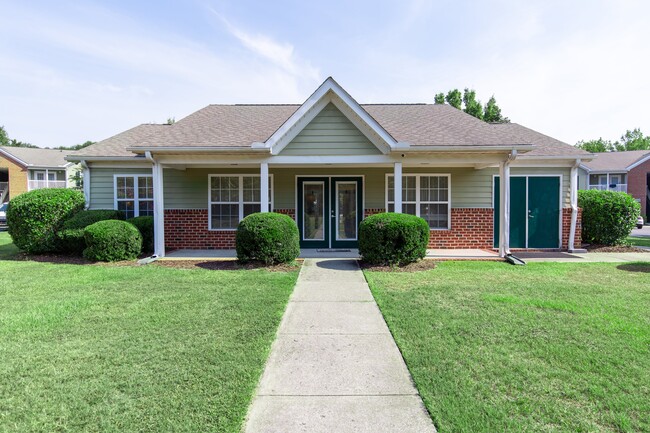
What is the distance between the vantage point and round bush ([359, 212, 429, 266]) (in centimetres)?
840

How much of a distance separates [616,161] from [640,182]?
2913 mm

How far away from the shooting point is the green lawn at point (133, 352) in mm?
2707

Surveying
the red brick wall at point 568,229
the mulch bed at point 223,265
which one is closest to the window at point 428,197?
the red brick wall at point 568,229

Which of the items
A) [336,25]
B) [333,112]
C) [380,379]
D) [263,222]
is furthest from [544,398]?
[336,25]

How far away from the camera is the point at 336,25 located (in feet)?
34.1

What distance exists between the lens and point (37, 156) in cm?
3438

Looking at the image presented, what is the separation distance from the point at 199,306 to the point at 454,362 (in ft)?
12.3

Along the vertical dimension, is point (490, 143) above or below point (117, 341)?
above

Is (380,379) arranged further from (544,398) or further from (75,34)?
(75,34)

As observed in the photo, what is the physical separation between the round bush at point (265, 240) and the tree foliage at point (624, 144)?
2351 inches

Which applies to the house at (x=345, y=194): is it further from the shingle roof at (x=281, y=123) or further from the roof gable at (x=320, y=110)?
the roof gable at (x=320, y=110)

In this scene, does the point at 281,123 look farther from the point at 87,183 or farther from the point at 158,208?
the point at 87,183

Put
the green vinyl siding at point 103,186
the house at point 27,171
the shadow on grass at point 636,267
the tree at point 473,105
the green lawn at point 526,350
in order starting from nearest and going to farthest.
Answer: the green lawn at point 526,350 < the shadow on grass at point 636,267 < the green vinyl siding at point 103,186 < the tree at point 473,105 < the house at point 27,171

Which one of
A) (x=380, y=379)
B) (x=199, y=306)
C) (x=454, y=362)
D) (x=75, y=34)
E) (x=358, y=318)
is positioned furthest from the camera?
(x=75, y=34)
